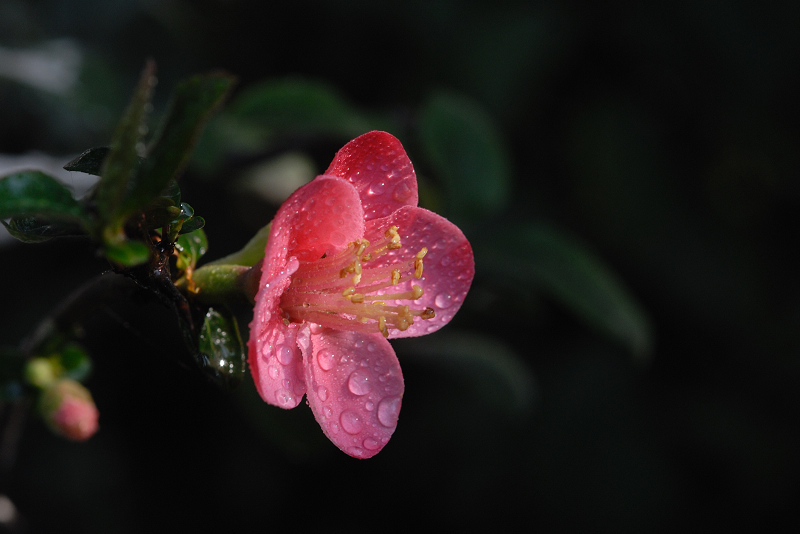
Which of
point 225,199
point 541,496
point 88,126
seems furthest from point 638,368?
point 88,126

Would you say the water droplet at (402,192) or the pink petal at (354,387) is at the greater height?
the water droplet at (402,192)

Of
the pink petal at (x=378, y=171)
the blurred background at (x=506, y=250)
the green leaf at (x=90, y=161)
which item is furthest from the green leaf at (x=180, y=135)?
the blurred background at (x=506, y=250)

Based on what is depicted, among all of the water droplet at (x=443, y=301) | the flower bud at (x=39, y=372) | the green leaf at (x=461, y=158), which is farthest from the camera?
the green leaf at (x=461, y=158)

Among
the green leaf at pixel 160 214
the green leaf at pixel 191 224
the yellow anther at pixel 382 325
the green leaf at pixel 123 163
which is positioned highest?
the green leaf at pixel 123 163

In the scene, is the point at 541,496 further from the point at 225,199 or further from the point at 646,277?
the point at 225,199

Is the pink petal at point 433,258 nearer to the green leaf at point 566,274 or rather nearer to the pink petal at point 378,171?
the pink petal at point 378,171

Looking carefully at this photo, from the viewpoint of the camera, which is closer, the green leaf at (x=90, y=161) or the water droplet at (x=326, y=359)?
the green leaf at (x=90, y=161)

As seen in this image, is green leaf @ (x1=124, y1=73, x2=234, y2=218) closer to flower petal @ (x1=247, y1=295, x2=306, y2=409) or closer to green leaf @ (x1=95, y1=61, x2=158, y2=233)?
green leaf @ (x1=95, y1=61, x2=158, y2=233)
